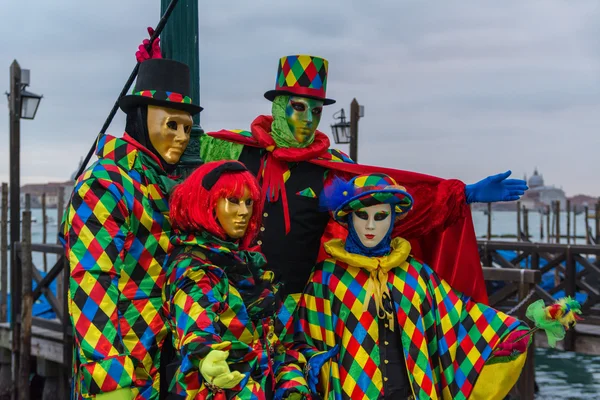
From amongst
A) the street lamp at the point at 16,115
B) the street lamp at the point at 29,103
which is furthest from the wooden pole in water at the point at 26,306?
the street lamp at the point at 29,103

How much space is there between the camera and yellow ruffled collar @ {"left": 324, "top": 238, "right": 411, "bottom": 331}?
104 inches

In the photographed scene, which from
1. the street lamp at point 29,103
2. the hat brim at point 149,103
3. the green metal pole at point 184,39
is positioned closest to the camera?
the hat brim at point 149,103

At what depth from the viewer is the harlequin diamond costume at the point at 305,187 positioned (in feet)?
9.77

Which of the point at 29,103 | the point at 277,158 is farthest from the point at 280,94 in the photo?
the point at 29,103

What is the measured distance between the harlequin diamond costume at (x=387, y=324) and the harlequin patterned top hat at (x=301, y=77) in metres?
0.48

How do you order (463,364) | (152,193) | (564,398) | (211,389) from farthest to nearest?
(564,398) → (463,364) → (152,193) → (211,389)

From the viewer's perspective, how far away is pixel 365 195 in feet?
8.78

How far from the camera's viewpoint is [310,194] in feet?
9.98

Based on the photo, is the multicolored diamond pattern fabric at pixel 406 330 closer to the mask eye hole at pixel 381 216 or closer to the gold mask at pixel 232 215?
the mask eye hole at pixel 381 216

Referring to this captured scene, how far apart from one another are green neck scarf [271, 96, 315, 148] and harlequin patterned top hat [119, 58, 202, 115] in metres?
0.52

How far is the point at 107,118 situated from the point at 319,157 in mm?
936

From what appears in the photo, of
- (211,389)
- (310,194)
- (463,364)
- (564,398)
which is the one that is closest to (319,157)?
(310,194)

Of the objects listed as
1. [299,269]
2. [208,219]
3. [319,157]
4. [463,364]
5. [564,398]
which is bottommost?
[564,398]

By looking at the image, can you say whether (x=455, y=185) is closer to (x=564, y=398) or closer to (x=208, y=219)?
(x=208, y=219)
